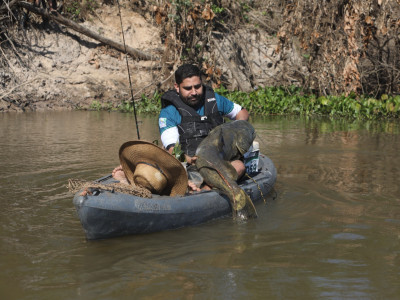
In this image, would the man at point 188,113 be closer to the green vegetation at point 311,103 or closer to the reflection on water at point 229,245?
the reflection on water at point 229,245

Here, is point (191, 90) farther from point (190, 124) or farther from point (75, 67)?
point (75, 67)

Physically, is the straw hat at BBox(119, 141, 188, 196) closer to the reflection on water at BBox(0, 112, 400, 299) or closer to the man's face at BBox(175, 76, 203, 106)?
the reflection on water at BBox(0, 112, 400, 299)

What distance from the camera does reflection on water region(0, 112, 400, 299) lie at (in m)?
3.58

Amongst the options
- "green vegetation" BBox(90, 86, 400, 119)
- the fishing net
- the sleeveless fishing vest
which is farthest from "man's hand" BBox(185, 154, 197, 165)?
"green vegetation" BBox(90, 86, 400, 119)

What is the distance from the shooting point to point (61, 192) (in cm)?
622

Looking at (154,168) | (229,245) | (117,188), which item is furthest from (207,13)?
(229,245)

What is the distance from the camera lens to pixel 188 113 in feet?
19.2

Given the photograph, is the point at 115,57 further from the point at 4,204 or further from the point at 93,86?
the point at 4,204

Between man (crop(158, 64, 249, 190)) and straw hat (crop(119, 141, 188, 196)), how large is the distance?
2.39 feet

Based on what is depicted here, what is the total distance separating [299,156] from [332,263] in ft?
15.1

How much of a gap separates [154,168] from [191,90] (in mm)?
1254

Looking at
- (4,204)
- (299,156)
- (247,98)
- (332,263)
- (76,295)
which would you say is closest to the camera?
(76,295)

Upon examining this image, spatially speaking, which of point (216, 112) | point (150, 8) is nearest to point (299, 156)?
point (216, 112)

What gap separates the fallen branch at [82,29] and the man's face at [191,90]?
31.3ft
